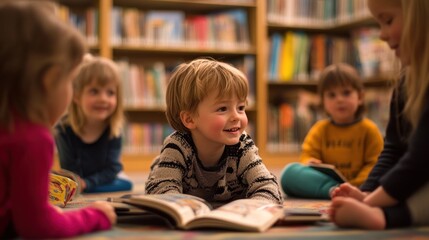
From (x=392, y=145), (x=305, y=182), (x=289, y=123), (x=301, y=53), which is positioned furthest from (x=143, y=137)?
(x=392, y=145)

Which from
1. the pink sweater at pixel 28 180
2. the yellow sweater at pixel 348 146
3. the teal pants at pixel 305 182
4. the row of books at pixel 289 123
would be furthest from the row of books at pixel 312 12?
the pink sweater at pixel 28 180

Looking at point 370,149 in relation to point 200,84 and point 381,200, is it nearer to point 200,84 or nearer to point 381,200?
point 200,84

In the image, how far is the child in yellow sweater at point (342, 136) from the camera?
85.2 inches

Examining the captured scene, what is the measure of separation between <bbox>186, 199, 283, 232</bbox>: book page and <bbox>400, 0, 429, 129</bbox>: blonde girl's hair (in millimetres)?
344

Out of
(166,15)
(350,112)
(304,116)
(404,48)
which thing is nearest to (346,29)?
(304,116)

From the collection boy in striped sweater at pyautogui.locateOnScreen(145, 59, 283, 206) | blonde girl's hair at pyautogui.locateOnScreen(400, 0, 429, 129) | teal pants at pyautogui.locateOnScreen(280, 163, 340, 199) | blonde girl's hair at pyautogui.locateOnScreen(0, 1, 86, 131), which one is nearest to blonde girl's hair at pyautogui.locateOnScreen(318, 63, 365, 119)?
teal pants at pyautogui.locateOnScreen(280, 163, 340, 199)

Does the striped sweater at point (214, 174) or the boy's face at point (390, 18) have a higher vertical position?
the boy's face at point (390, 18)

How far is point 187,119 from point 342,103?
3.17 ft

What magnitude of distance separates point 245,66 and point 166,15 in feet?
2.14

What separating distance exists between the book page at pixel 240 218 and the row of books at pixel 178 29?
2617 mm

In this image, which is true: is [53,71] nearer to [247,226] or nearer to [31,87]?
[31,87]

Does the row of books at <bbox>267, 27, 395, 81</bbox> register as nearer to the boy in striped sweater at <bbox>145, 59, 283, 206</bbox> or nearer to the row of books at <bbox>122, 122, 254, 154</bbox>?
the row of books at <bbox>122, 122, 254, 154</bbox>

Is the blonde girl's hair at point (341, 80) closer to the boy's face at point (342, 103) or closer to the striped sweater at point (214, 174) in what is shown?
the boy's face at point (342, 103)

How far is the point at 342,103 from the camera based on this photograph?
2275mm
